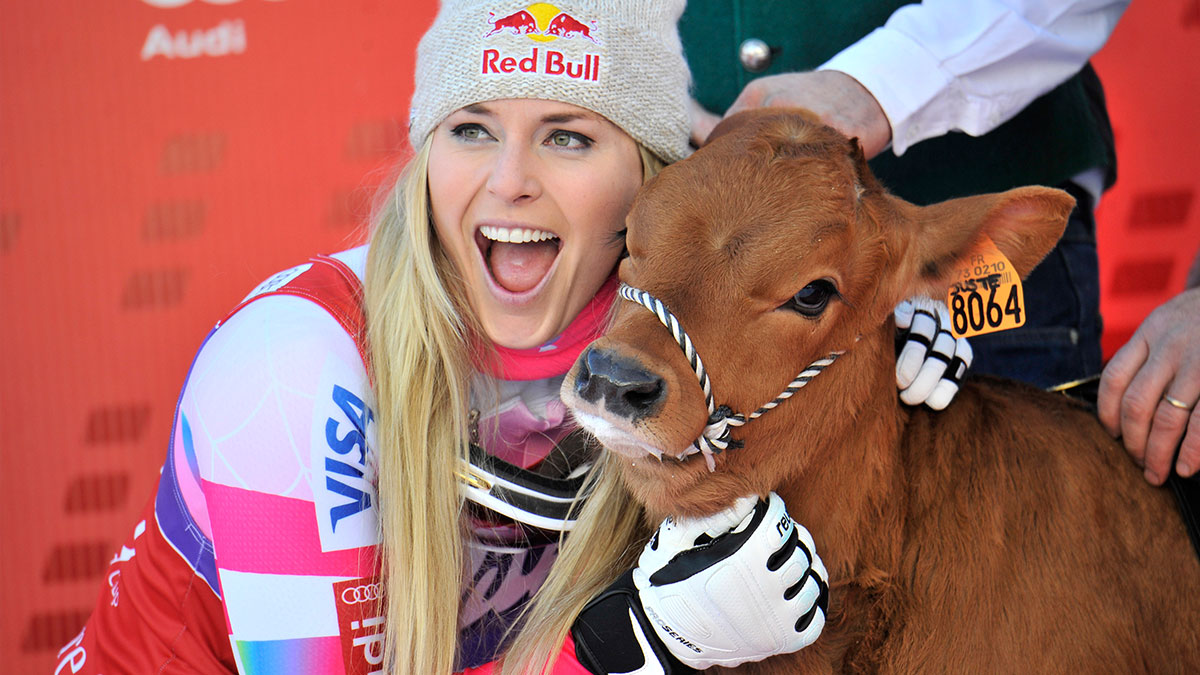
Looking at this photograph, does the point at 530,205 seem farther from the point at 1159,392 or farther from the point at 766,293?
the point at 1159,392

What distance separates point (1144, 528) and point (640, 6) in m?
1.72

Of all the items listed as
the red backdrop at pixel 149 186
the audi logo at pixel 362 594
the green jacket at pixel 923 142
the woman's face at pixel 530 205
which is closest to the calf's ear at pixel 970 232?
the woman's face at pixel 530 205

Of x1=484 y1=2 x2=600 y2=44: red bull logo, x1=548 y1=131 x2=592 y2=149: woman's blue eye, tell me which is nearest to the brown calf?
x1=548 y1=131 x2=592 y2=149: woman's blue eye

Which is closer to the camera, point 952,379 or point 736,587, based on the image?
point 736,587

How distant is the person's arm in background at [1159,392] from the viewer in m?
2.27

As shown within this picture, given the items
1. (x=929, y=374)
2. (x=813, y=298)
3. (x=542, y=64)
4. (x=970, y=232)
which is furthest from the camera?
(x=542, y=64)

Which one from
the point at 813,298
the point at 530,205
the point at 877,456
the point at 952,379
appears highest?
the point at 530,205

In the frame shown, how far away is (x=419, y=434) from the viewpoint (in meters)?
2.37

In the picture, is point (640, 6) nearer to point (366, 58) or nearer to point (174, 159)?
point (366, 58)

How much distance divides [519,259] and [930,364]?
1033 millimetres

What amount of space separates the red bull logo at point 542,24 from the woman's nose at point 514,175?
281mm

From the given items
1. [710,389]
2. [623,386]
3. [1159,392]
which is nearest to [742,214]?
[710,389]

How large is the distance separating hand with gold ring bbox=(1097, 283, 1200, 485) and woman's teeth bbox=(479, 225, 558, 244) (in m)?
1.41

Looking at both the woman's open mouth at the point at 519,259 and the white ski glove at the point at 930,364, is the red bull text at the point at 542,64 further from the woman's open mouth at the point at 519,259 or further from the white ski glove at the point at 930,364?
the white ski glove at the point at 930,364
